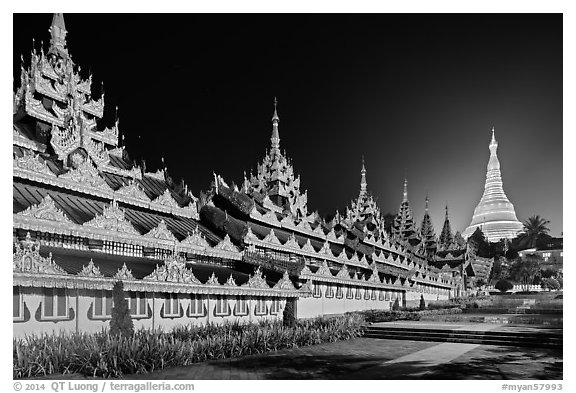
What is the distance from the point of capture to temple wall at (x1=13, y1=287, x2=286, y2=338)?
43.7 feet

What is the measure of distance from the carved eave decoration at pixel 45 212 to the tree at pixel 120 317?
3.71 metres

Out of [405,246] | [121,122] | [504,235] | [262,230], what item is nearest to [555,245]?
[504,235]

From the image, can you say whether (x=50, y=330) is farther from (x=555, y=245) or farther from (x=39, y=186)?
(x=555, y=245)

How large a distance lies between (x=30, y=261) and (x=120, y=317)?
2666mm

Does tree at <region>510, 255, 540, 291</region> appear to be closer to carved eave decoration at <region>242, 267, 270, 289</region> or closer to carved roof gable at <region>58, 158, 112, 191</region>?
carved eave decoration at <region>242, 267, 270, 289</region>

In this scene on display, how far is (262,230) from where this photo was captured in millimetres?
30328

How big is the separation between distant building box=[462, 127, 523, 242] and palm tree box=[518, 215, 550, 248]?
482cm

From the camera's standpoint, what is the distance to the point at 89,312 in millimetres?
14914

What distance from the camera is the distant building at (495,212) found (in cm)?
10662

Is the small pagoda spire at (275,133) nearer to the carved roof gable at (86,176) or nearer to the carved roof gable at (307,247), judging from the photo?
the carved roof gable at (307,247)

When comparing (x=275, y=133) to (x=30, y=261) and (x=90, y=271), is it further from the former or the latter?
(x=30, y=261)

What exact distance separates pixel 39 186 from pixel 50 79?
8.69 metres

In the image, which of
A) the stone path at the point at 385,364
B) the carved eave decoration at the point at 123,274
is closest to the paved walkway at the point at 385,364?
the stone path at the point at 385,364

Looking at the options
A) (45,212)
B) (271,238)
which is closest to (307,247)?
(271,238)
